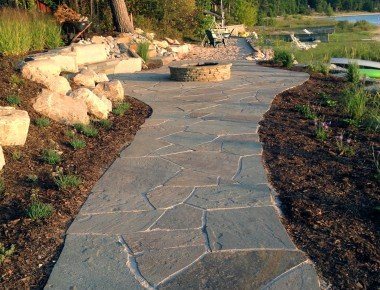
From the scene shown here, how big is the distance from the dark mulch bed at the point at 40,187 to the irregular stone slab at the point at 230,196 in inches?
38.5

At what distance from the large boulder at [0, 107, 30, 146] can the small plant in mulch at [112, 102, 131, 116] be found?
2.16 m

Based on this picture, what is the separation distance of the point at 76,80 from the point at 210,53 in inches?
377

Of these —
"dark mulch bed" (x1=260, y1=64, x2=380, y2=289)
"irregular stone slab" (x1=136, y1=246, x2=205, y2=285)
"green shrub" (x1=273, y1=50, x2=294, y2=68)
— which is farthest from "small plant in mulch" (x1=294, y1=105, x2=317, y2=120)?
"green shrub" (x1=273, y1=50, x2=294, y2=68)

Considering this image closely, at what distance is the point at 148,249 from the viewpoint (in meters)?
3.36

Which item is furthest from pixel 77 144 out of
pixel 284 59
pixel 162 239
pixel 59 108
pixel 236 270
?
pixel 284 59

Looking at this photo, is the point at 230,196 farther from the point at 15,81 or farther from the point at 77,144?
the point at 15,81

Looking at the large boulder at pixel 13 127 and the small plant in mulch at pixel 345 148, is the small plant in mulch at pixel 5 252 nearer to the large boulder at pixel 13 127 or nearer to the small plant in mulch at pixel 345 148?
the large boulder at pixel 13 127

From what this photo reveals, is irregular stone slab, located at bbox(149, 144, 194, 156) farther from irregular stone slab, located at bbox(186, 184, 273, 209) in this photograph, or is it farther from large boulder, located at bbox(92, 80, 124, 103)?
large boulder, located at bbox(92, 80, 124, 103)

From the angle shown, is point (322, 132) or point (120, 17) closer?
point (322, 132)

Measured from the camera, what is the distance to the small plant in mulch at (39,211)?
12.2 ft

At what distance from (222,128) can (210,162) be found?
4.56ft

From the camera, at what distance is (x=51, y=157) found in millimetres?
5000

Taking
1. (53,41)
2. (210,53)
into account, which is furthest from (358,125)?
(210,53)

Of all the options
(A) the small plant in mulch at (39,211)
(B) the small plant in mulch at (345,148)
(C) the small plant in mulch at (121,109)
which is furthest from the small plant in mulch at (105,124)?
(B) the small plant in mulch at (345,148)
